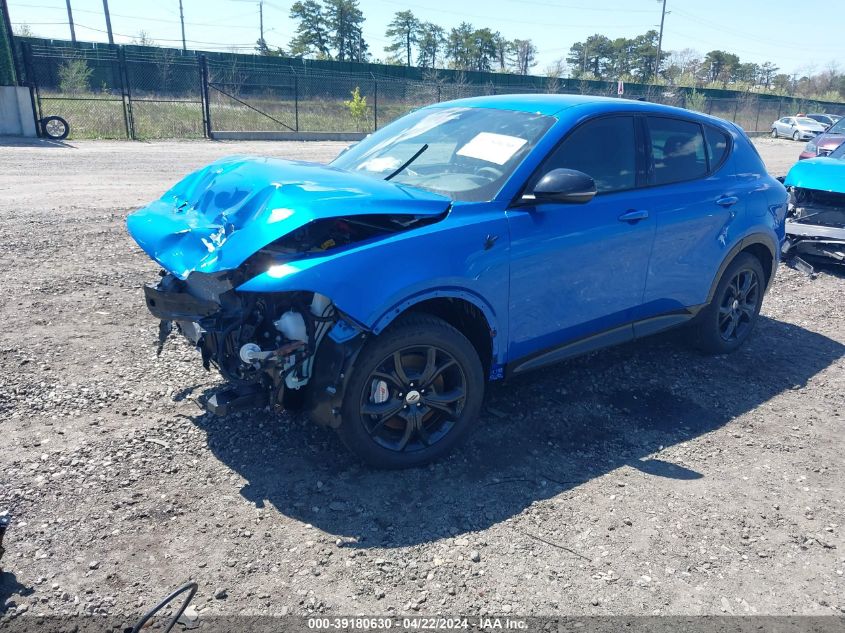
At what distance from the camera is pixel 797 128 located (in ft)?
117

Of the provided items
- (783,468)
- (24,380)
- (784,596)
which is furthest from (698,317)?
(24,380)

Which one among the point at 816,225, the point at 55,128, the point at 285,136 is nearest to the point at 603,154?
the point at 816,225

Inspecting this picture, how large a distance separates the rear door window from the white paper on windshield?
1.17m

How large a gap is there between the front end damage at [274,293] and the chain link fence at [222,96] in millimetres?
12280

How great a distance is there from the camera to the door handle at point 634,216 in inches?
169

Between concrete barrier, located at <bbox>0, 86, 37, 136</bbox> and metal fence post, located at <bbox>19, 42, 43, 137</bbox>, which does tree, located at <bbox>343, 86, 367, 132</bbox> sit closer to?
metal fence post, located at <bbox>19, 42, 43, 137</bbox>

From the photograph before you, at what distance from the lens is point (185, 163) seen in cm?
1575

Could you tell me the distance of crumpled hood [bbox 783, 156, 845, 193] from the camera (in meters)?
7.95

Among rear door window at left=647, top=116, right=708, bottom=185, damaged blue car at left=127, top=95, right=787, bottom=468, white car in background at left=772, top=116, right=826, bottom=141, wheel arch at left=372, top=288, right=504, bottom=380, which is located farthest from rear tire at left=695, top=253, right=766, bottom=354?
white car in background at left=772, top=116, right=826, bottom=141

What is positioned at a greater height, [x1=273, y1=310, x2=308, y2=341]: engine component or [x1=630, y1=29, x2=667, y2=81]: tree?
[x1=630, y1=29, x2=667, y2=81]: tree

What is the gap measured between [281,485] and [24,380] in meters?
2.14

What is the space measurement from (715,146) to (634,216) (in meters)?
1.34

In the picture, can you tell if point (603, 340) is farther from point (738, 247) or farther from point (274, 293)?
point (274, 293)

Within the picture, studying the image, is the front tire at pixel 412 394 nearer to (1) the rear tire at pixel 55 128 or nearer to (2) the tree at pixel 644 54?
(1) the rear tire at pixel 55 128
